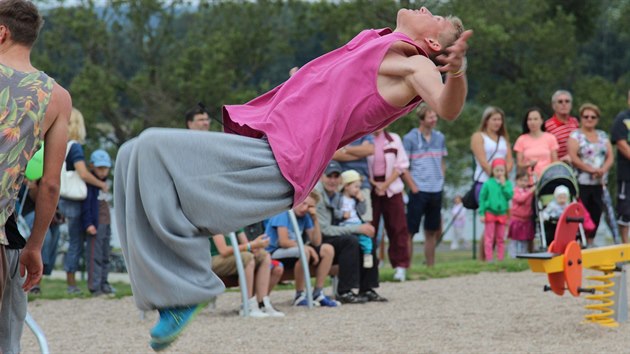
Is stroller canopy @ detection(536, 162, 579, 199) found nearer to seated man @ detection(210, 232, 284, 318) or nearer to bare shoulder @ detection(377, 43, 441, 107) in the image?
seated man @ detection(210, 232, 284, 318)

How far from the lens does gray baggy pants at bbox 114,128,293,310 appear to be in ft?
13.6

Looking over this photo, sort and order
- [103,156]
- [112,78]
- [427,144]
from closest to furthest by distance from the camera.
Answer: [103,156] → [427,144] → [112,78]

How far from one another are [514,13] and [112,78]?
8396mm

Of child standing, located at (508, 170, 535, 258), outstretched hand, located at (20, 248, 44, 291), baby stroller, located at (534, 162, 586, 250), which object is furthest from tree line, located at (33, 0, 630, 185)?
outstretched hand, located at (20, 248, 44, 291)

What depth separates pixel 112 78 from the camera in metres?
19.4

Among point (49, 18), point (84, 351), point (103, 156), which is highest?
point (49, 18)

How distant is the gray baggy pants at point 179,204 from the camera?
163 inches

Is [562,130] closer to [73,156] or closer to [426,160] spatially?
[426,160]

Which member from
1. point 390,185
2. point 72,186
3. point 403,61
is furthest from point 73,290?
point 403,61

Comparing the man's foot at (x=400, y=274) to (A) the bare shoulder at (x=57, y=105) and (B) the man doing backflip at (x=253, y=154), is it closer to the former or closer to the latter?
(B) the man doing backflip at (x=253, y=154)

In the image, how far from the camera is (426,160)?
12031 millimetres

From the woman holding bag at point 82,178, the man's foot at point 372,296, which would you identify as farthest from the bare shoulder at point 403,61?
the woman holding bag at point 82,178

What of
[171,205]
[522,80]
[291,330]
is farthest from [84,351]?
[522,80]

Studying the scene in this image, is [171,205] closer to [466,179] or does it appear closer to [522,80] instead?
[466,179]
